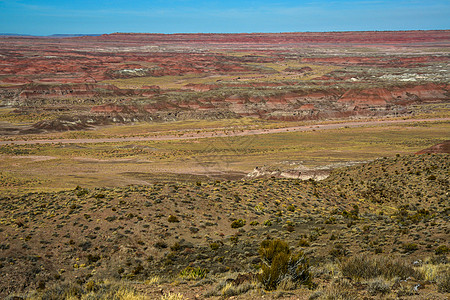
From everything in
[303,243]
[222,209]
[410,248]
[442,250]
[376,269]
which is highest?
[376,269]

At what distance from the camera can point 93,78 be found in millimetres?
125438

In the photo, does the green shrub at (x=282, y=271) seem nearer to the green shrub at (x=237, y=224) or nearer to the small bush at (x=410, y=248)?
the small bush at (x=410, y=248)

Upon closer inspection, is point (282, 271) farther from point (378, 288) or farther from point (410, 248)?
point (410, 248)

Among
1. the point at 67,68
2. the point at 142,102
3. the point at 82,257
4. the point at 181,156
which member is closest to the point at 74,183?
the point at 181,156

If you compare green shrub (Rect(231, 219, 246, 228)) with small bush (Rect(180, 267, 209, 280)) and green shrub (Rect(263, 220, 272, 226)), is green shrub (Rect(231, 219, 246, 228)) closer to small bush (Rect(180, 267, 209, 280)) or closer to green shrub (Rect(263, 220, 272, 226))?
green shrub (Rect(263, 220, 272, 226))

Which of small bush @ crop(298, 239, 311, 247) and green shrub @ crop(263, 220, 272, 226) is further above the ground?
→ small bush @ crop(298, 239, 311, 247)

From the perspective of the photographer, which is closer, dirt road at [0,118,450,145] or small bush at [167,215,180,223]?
small bush at [167,215,180,223]

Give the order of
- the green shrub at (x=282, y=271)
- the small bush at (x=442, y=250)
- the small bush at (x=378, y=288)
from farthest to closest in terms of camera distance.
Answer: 1. the small bush at (x=442, y=250)
2. the green shrub at (x=282, y=271)
3. the small bush at (x=378, y=288)

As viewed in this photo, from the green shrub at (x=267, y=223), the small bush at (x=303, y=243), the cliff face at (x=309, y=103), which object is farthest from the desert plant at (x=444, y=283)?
the cliff face at (x=309, y=103)

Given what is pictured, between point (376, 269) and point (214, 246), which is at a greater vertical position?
point (376, 269)

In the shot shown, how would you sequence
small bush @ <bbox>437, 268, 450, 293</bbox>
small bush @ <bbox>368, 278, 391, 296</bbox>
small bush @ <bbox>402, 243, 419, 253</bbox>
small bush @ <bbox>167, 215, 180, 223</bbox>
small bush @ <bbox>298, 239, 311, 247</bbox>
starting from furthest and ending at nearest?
small bush @ <bbox>167, 215, 180, 223</bbox> → small bush @ <bbox>298, 239, 311, 247</bbox> → small bush @ <bbox>402, 243, 419, 253</bbox> → small bush @ <bbox>368, 278, 391, 296</bbox> → small bush @ <bbox>437, 268, 450, 293</bbox>

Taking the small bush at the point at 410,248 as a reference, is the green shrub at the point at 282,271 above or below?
above

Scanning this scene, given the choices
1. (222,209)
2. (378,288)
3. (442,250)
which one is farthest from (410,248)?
(222,209)

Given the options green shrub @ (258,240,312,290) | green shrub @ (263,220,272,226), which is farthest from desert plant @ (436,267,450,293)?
green shrub @ (263,220,272,226)
